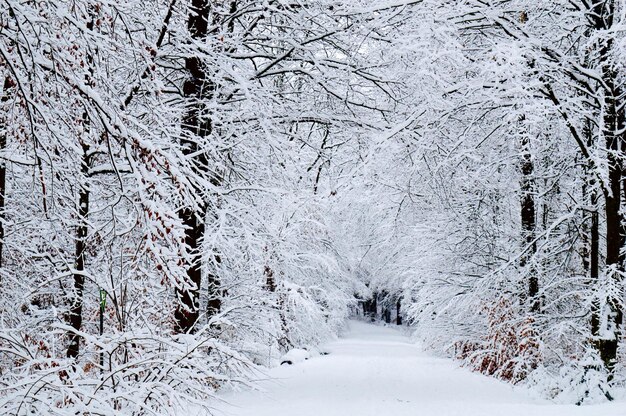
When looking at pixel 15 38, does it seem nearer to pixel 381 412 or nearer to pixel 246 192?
pixel 246 192

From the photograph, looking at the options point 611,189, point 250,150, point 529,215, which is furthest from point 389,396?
point 529,215

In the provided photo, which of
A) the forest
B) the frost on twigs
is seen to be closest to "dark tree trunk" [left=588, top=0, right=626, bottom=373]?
the forest

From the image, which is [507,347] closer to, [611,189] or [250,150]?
Result: [611,189]

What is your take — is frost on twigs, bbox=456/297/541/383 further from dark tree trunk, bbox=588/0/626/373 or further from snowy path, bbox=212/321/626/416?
dark tree trunk, bbox=588/0/626/373

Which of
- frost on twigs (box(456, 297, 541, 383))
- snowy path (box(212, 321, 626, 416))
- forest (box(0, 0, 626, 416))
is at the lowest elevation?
snowy path (box(212, 321, 626, 416))

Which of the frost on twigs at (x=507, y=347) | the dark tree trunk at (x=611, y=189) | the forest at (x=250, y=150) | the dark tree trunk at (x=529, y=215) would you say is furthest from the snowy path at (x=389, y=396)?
the dark tree trunk at (x=529, y=215)

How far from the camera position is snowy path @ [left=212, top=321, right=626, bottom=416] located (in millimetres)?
8898

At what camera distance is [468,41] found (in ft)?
39.7

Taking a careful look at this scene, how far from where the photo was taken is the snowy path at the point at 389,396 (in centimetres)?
890

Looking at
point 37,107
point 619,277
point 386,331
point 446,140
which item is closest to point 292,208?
point 446,140

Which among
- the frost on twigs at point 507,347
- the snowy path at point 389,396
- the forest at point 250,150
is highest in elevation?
the forest at point 250,150

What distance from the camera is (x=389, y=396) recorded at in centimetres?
1118

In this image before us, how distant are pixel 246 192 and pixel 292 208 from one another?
0.91 meters

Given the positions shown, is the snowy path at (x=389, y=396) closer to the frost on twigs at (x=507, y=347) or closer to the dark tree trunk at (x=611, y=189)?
the frost on twigs at (x=507, y=347)
